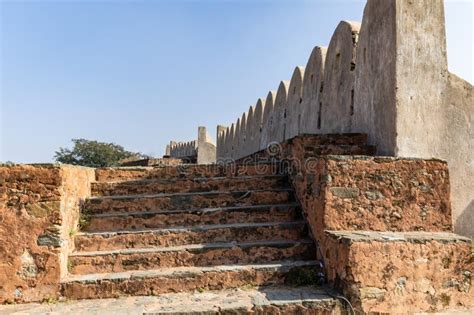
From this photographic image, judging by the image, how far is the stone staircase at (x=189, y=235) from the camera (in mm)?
3357

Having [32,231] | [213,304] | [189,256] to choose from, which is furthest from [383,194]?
[32,231]

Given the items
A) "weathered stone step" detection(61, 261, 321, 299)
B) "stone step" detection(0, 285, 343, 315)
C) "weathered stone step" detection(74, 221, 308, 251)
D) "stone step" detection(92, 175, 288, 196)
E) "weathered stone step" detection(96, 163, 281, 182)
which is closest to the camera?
"stone step" detection(0, 285, 343, 315)

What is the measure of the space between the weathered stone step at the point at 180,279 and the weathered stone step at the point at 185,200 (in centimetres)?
93

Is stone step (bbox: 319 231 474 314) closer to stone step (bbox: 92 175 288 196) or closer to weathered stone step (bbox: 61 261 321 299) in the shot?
weathered stone step (bbox: 61 261 321 299)

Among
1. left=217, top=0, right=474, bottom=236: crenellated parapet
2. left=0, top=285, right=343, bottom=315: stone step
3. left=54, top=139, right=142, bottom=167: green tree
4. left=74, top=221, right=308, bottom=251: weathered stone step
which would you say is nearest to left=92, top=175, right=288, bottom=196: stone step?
left=74, top=221, right=308, bottom=251: weathered stone step

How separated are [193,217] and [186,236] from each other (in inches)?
12.7

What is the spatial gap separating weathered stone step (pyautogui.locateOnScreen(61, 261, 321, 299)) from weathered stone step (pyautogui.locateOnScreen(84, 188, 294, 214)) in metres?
0.93

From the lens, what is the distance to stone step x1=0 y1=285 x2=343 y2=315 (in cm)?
289

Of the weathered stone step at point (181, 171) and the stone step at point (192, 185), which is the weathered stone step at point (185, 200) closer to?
the stone step at point (192, 185)

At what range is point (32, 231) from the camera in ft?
11.1

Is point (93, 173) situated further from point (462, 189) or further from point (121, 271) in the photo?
point (462, 189)

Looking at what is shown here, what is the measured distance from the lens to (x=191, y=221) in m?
4.12

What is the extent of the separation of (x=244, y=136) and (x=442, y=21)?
29.5 ft

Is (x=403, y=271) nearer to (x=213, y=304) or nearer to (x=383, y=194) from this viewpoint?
(x=383, y=194)
